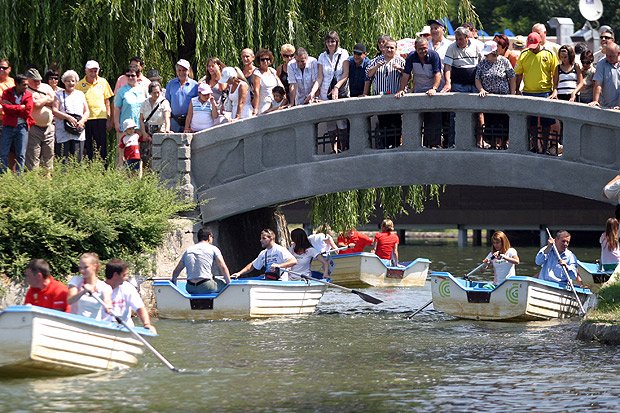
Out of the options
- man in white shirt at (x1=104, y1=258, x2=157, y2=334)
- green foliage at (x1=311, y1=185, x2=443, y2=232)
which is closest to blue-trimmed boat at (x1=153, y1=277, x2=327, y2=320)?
man in white shirt at (x1=104, y1=258, x2=157, y2=334)

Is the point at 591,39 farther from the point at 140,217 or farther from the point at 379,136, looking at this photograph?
the point at 140,217

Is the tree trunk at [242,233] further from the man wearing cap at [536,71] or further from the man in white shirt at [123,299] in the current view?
the man in white shirt at [123,299]

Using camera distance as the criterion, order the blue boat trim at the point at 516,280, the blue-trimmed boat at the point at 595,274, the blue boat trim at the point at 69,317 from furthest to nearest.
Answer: the blue-trimmed boat at the point at 595,274 → the blue boat trim at the point at 516,280 → the blue boat trim at the point at 69,317

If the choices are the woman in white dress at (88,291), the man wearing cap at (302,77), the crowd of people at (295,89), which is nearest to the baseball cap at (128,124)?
the crowd of people at (295,89)

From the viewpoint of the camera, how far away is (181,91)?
79.8 ft

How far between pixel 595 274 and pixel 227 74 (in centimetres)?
668

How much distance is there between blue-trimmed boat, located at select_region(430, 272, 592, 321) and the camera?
21.7 meters

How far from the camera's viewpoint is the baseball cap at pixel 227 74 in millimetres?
23812

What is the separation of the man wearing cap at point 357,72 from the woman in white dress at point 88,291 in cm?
788

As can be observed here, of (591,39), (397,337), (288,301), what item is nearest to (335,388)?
(397,337)

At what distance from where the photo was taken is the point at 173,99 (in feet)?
80.4

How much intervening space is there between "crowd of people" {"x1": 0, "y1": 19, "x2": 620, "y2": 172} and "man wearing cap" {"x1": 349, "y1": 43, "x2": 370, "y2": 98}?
0.07 ft

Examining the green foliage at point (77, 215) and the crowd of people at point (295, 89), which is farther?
the crowd of people at point (295, 89)

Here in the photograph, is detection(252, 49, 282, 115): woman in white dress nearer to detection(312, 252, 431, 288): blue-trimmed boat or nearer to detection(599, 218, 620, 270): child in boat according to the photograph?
detection(312, 252, 431, 288): blue-trimmed boat
